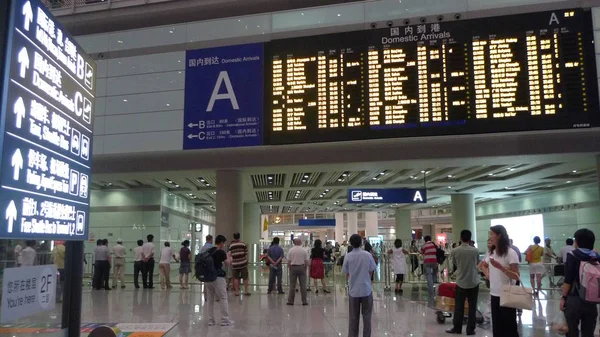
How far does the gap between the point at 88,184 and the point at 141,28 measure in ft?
35.5

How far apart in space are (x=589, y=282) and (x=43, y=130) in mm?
5224

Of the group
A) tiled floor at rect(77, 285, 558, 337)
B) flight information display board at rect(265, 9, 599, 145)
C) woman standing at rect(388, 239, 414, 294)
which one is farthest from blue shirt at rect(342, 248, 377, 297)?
woman standing at rect(388, 239, 414, 294)

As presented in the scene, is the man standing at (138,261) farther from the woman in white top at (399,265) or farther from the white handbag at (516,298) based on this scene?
the white handbag at (516,298)

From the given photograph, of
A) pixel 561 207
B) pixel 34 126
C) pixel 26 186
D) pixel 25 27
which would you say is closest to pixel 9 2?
pixel 25 27

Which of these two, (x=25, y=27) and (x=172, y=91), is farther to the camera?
(x=172, y=91)

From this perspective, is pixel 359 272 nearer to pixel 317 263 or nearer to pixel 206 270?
pixel 206 270

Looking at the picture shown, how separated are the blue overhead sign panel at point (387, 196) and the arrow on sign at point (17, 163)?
13982 mm

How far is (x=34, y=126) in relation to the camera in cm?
384

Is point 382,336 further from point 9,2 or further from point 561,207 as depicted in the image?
point 561,207

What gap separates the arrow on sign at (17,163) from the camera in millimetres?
3539

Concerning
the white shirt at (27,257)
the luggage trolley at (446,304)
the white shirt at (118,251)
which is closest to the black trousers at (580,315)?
the luggage trolley at (446,304)

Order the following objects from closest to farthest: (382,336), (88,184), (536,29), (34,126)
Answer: (34,126)
(88,184)
(382,336)
(536,29)

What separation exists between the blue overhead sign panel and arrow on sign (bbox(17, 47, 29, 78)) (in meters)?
14.0

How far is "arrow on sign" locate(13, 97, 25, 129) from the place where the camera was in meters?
3.57
